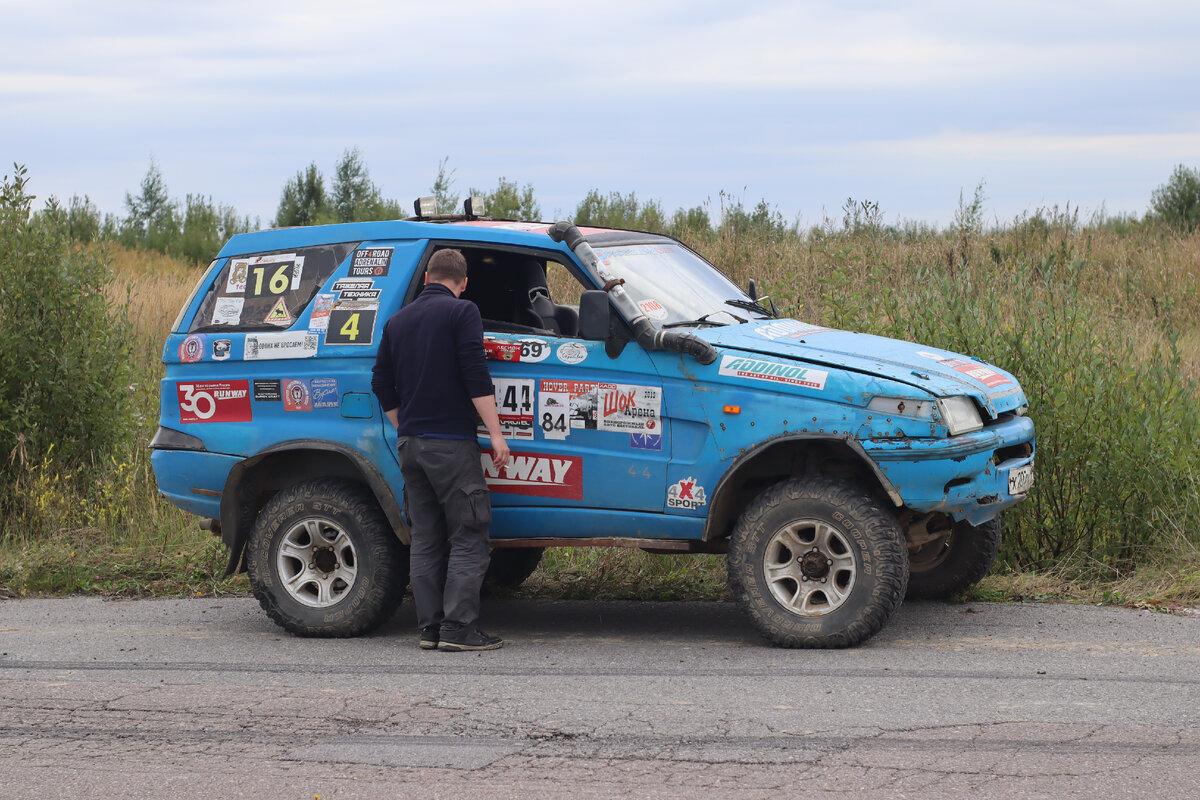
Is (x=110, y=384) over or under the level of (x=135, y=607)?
over

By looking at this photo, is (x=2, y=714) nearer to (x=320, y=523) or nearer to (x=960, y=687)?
(x=320, y=523)

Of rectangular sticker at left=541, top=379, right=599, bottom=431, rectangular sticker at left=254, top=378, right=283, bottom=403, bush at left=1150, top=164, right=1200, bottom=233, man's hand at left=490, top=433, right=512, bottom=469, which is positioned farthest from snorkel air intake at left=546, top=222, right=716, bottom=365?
bush at left=1150, top=164, right=1200, bottom=233

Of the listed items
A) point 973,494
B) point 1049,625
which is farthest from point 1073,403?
point 973,494

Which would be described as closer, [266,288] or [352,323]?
[352,323]

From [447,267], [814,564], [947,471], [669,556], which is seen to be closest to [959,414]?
[947,471]

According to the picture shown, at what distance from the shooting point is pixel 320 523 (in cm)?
726

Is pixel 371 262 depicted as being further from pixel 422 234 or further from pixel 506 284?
pixel 506 284

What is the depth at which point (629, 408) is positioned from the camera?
666 centimetres

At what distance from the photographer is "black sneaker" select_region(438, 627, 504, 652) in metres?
6.84

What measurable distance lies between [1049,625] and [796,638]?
1553 mm

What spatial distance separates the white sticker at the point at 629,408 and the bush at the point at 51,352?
6379mm

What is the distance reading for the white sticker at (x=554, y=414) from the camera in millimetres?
6770

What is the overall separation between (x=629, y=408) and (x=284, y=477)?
226 centimetres

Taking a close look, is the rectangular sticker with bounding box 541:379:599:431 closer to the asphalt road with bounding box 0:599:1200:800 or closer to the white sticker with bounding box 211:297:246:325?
the asphalt road with bounding box 0:599:1200:800
